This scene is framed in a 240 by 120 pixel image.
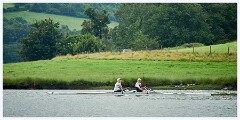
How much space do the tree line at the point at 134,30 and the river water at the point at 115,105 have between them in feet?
25.9

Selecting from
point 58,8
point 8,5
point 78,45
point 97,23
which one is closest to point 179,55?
point 78,45

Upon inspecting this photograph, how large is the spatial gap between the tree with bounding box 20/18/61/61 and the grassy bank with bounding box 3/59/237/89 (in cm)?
116

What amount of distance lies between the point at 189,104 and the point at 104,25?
31283 mm

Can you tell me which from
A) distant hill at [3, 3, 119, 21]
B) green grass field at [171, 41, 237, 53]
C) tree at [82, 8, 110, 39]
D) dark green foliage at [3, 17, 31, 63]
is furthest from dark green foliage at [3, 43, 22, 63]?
tree at [82, 8, 110, 39]

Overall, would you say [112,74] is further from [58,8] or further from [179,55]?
[58,8]

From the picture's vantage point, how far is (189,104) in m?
37.5

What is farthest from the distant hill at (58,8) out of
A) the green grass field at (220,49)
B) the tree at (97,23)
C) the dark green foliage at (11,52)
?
the green grass field at (220,49)

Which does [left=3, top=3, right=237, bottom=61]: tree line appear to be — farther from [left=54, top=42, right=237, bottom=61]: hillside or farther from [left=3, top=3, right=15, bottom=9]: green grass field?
[left=54, top=42, right=237, bottom=61]: hillside

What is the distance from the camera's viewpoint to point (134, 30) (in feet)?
228

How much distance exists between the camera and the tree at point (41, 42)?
4875 centimetres

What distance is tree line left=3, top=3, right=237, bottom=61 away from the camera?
1962 inches

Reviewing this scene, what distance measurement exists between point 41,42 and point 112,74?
5795 millimetres

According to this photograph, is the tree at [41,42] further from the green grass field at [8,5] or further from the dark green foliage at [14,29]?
the green grass field at [8,5]

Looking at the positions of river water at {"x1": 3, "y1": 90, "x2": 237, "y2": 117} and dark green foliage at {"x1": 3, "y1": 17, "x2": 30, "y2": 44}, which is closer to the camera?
river water at {"x1": 3, "y1": 90, "x2": 237, "y2": 117}
